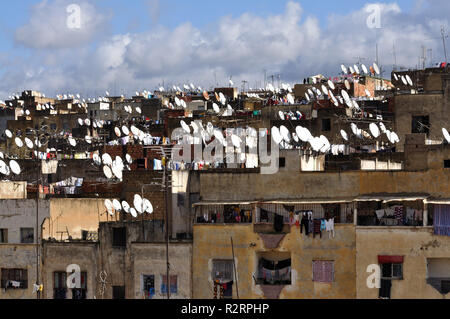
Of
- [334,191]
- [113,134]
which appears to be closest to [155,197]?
[334,191]

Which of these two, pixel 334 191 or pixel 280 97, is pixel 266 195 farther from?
pixel 280 97

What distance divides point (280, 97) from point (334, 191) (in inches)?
1440

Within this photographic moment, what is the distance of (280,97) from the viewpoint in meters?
71.5

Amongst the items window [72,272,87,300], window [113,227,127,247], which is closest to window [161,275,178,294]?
window [113,227,127,247]

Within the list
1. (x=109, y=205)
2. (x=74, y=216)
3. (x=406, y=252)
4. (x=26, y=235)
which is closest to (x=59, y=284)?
(x=26, y=235)

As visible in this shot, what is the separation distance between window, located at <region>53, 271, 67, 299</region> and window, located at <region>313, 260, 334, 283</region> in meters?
10.6

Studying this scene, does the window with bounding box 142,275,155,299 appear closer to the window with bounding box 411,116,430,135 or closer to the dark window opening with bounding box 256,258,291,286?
the dark window opening with bounding box 256,258,291,286

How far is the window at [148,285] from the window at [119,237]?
5.68 feet

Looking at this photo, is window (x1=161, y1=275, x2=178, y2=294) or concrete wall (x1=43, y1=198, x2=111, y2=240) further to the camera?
concrete wall (x1=43, y1=198, x2=111, y2=240)

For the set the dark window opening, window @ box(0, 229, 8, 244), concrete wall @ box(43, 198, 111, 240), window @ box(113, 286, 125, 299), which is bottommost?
window @ box(113, 286, 125, 299)

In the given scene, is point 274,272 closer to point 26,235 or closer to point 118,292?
point 118,292

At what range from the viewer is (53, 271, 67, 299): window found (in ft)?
124

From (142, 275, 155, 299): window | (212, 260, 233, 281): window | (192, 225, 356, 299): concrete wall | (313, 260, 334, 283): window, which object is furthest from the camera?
(142, 275, 155, 299): window

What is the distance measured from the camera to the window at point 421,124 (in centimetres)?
4969
